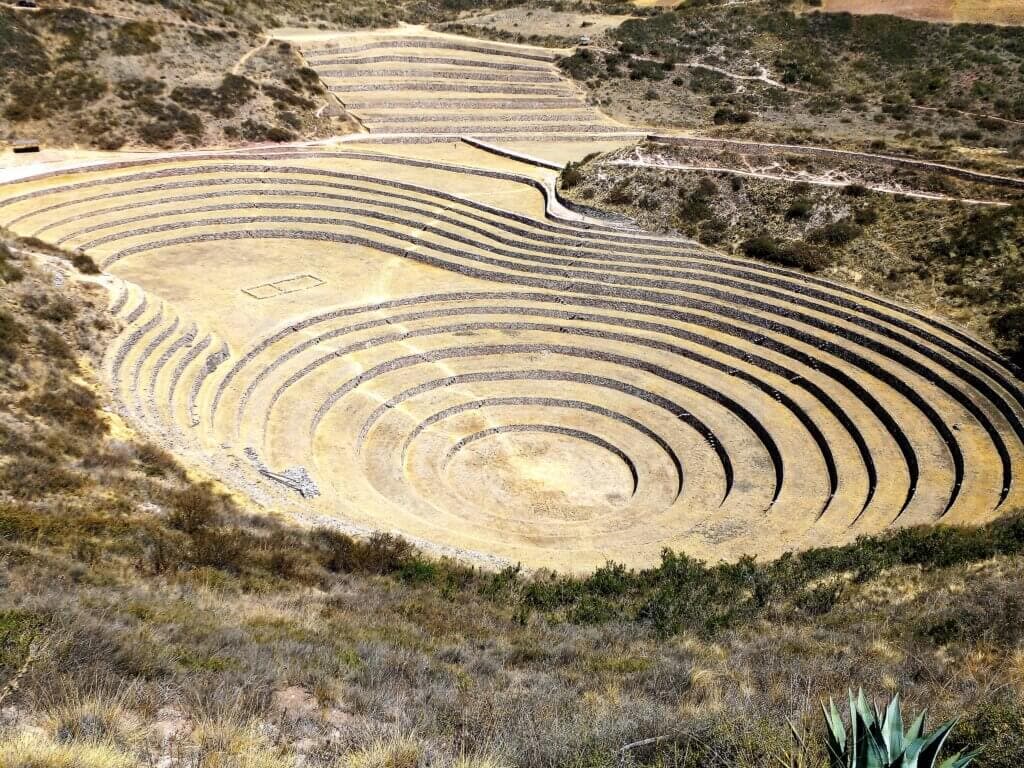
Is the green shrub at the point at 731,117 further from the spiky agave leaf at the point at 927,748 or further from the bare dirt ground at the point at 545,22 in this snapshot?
the spiky agave leaf at the point at 927,748

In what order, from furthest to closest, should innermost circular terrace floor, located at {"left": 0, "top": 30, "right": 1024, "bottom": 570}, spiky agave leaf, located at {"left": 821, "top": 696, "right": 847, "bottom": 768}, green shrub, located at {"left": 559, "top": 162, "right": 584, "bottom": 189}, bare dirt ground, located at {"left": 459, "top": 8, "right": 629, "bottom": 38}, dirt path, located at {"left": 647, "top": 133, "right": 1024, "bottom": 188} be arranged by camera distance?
bare dirt ground, located at {"left": 459, "top": 8, "right": 629, "bottom": 38}
green shrub, located at {"left": 559, "top": 162, "right": 584, "bottom": 189}
dirt path, located at {"left": 647, "top": 133, "right": 1024, "bottom": 188}
innermost circular terrace floor, located at {"left": 0, "top": 30, "right": 1024, "bottom": 570}
spiky agave leaf, located at {"left": 821, "top": 696, "right": 847, "bottom": 768}

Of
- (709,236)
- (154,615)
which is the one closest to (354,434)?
(154,615)

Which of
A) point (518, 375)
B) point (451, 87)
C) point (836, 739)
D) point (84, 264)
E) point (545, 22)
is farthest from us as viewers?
point (545, 22)

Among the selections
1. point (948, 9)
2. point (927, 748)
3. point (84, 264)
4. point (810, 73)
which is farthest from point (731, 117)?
point (927, 748)

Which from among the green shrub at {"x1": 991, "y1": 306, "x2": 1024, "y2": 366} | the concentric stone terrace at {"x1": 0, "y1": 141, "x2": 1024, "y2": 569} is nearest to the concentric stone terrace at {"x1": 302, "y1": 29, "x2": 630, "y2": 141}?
the concentric stone terrace at {"x1": 0, "y1": 141, "x2": 1024, "y2": 569}

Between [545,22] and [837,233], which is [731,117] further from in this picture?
[545,22]

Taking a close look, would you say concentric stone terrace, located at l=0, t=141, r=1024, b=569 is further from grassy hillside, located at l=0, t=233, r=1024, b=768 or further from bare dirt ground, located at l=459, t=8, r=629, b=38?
bare dirt ground, located at l=459, t=8, r=629, b=38
